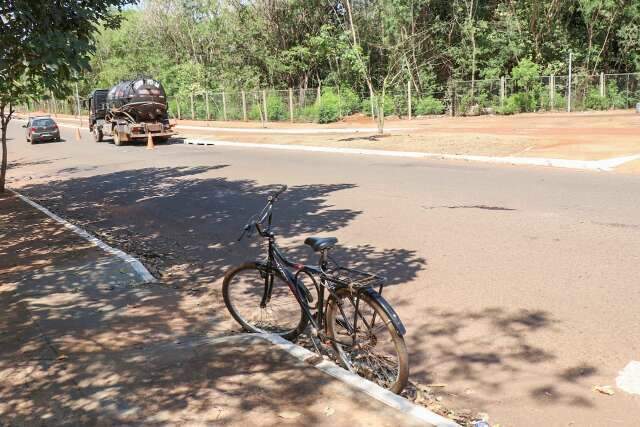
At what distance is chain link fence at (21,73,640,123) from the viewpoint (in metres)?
31.7

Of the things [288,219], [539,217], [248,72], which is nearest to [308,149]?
[288,219]

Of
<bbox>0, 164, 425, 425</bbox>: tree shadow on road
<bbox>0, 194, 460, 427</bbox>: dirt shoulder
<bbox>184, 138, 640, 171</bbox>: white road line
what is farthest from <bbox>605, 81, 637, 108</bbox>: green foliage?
<bbox>0, 194, 460, 427</bbox>: dirt shoulder

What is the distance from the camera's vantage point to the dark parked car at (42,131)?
3388 centimetres

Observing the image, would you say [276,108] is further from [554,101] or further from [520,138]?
[520,138]

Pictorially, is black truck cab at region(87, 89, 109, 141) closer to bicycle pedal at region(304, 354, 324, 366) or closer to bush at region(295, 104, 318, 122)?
bush at region(295, 104, 318, 122)

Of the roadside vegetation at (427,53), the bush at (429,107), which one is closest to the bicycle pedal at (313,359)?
the roadside vegetation at (427,53)

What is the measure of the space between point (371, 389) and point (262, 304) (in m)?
1.75

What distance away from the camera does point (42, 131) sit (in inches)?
1336

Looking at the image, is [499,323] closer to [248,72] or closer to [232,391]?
[232,391]

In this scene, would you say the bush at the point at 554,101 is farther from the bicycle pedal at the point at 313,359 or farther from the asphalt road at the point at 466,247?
the bicycle pedal at the point at 313,359

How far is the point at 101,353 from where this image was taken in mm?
4512

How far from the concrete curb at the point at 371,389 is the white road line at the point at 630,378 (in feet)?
4.51

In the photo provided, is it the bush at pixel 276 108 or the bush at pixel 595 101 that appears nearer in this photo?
the bush at pixel 595 101

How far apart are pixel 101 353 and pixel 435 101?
33847 millimetres
